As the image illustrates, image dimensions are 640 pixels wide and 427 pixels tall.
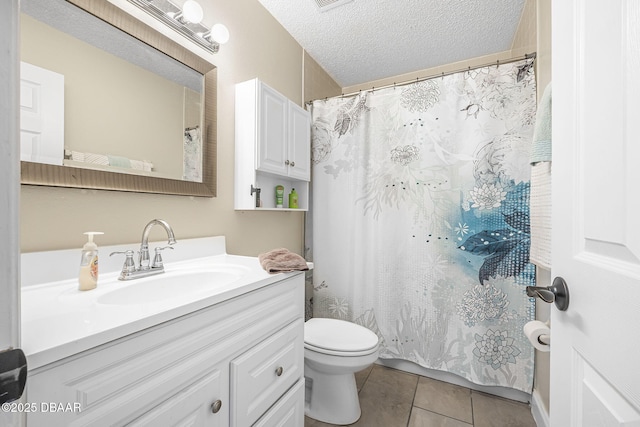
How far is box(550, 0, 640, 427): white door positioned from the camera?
0.40 m

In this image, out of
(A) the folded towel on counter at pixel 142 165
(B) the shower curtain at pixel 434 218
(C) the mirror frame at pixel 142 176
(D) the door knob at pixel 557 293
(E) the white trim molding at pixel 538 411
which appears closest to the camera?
(D) the door knob at pixel 557 293

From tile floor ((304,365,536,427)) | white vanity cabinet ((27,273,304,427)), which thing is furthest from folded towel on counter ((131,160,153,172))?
tile floor ((304,365,536,427))

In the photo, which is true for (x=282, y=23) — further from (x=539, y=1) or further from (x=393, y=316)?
(x=393, y=316)

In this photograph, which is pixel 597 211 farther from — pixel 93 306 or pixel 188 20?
pixel 188 20

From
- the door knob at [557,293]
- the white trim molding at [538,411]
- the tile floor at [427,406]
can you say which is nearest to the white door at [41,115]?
the door knob at [557,293]

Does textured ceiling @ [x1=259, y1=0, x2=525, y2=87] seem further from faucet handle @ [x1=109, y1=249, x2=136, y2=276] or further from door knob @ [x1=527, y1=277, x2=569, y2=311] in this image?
door knob @ [x1=527, y1=277, x2=569, y2=311]

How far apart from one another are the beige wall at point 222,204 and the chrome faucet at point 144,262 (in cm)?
8

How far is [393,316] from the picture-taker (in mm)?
1881

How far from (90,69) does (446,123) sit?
180 centimetres

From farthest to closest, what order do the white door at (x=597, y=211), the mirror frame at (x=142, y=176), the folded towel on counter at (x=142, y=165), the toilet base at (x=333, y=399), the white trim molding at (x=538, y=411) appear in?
the toilet base at (x=333, y=399), the white trim molding at (x=538, y=411), the folded towel on counter at (x=142, y=165), the mirror frame at (x=142, y=176), the white door at (x=597, y=211)

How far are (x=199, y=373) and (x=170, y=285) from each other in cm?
44

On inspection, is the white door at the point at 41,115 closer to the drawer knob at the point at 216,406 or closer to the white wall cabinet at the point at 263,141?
the white wall cabinet at the point at 263,141

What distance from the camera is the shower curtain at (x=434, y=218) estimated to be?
5.15 feet

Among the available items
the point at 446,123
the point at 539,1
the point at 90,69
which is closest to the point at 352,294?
the point at 446,123
